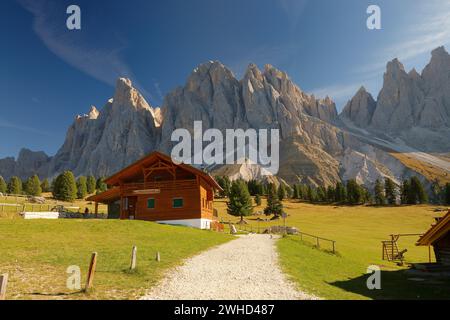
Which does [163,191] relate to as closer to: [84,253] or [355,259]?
[84,253]

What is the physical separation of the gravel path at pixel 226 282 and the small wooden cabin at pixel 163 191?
19.7 metres

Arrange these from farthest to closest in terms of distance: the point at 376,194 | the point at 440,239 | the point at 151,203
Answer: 1. the point at 376,194
2. the point at 151,203
3. the point at 440,239

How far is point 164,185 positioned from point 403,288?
28.1m

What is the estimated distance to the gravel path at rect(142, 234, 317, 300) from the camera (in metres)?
10.4

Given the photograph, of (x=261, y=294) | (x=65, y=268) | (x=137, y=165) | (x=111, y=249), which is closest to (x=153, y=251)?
(x=111, y=249)

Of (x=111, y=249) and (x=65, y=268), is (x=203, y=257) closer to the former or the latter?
(x=111, y=249)

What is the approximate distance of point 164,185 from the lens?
38906mm

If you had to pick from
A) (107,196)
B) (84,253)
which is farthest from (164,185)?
(84,253)

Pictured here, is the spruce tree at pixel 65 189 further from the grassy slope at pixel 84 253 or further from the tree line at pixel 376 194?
the grassy slope at pixel 84 253

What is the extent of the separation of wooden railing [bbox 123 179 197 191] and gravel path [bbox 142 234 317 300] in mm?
20200

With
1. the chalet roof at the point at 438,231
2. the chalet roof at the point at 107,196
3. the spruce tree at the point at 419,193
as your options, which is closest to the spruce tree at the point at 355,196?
the spruce tree at the point at 419,193
